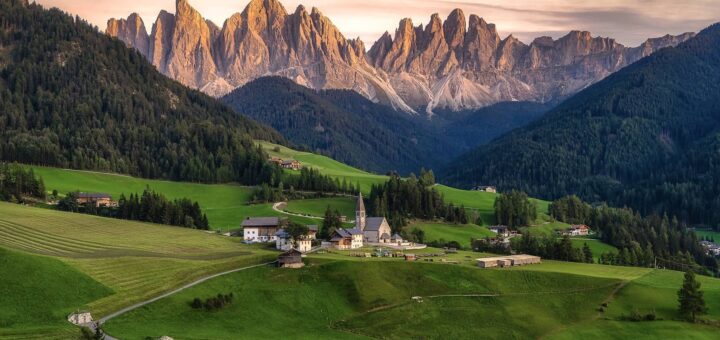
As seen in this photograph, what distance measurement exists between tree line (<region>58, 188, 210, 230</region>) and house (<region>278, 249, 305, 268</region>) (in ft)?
170

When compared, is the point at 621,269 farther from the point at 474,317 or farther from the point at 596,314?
the point at 474,317

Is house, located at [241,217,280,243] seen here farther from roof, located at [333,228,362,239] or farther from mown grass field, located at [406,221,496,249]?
mown grass field, located at [406,221,496,249]

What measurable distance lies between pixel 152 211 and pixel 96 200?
23.4 metres

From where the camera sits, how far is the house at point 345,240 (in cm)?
15025

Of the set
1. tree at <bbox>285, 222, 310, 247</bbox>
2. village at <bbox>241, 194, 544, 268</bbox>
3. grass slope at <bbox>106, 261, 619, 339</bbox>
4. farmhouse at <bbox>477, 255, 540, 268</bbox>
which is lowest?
grass slope at <bbox>106, 261, 619, 339</bbox>

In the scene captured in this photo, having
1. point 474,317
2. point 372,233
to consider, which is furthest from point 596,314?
point 372,233

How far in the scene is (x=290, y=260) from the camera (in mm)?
122312

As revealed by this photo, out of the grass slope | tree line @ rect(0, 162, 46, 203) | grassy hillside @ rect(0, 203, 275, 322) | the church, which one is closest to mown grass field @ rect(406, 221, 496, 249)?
the church

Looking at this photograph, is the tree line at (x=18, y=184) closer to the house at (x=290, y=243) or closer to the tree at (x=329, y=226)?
the house at (x=290, y=243)

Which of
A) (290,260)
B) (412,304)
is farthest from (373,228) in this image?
(412,304)

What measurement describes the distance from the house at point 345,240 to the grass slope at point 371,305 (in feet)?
85.5

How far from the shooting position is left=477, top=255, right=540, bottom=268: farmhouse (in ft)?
423

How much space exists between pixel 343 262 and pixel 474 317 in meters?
24.1

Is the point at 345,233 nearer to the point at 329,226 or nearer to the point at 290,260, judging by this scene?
the point at 329,226
